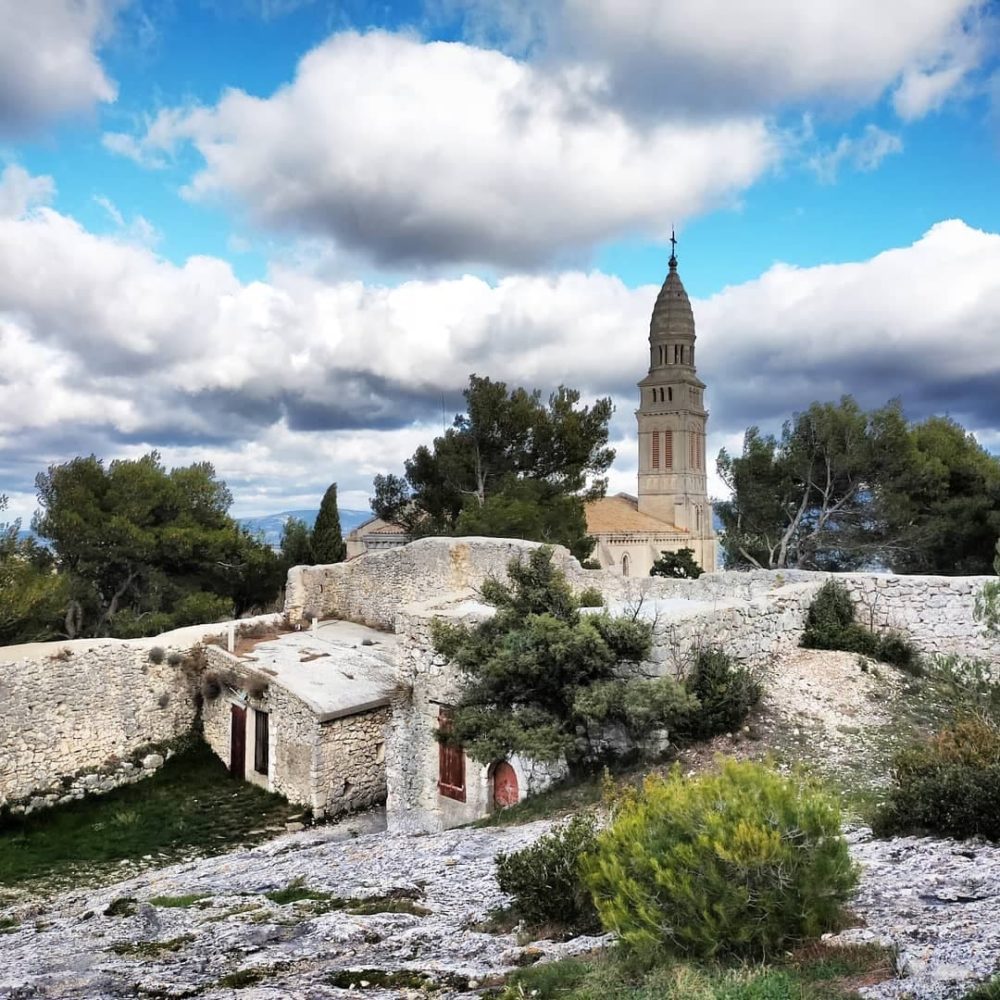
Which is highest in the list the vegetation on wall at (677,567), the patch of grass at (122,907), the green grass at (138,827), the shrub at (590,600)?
the vegetation on wall at (677,567)

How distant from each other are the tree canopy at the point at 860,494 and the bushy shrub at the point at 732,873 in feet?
77.0

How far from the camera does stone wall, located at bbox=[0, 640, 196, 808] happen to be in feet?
50.2

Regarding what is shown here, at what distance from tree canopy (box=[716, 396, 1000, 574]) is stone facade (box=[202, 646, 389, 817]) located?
17589 millimetres

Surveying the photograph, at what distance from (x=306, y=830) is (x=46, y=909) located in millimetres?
4168

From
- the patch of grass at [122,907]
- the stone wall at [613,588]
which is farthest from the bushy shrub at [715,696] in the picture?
the patch of grass at [122,907]

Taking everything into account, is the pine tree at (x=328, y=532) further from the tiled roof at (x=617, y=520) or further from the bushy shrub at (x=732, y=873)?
the bushy shrub at (x=732, y=873)

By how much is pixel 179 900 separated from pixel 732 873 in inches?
253

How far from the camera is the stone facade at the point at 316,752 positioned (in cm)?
1433

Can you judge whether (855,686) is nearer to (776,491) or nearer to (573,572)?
(573,572)

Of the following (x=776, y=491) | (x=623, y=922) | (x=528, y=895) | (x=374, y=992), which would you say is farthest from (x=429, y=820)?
(x=776, y=491)

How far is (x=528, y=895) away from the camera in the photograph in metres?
6.49

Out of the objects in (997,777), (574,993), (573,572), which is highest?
(573,572)

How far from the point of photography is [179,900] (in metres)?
8.79

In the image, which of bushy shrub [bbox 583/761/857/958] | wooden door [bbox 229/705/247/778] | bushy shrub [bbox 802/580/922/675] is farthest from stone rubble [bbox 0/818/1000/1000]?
wooden door [bbox 229/705/247/778]
